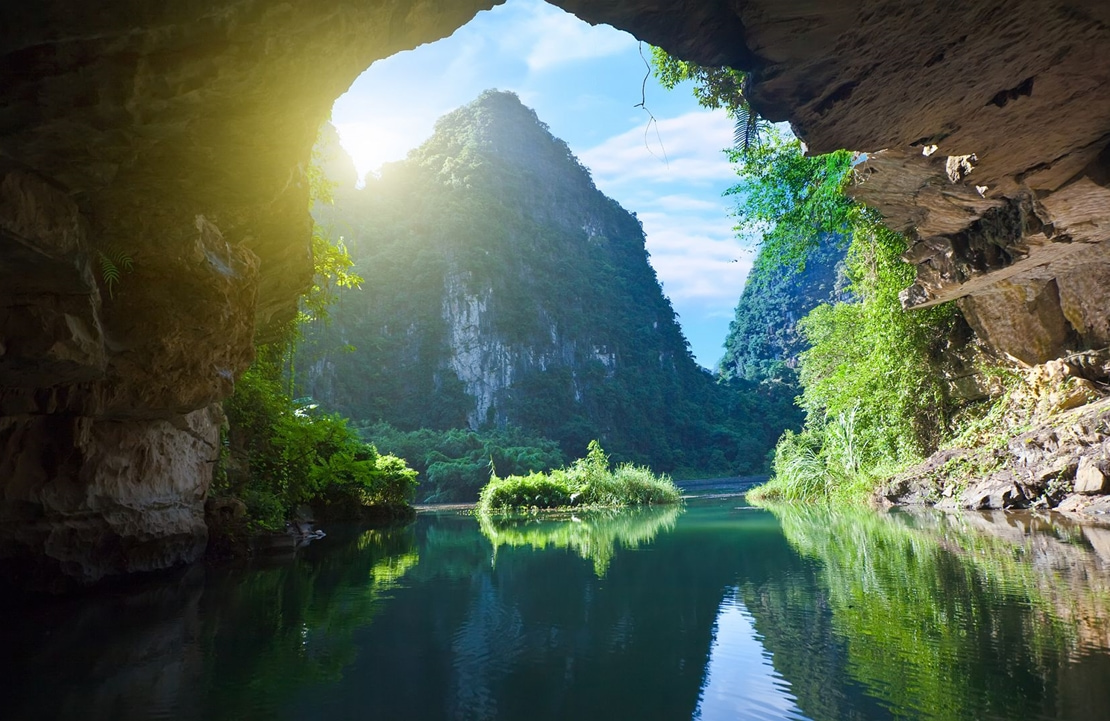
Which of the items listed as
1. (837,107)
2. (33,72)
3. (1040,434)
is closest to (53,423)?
(33,72)

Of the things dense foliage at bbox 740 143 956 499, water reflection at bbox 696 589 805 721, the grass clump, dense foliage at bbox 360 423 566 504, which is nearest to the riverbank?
dense foliage at bbox 740 143 956 499

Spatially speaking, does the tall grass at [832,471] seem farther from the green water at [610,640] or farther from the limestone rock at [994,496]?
the green water at [610,640]

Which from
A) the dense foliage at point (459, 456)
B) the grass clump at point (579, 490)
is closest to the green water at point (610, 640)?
the grass clump at point (579, 490)

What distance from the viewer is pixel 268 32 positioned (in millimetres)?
3057

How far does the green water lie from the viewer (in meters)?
2.51

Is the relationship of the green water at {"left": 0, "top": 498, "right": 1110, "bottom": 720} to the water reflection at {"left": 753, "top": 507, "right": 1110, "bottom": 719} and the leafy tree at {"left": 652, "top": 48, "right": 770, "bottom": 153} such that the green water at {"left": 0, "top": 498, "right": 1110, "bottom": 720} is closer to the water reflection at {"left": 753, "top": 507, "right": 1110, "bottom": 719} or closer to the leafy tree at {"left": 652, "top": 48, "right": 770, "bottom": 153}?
the water reflection at {"left": 753, "top": 507, "right": 1110, "bottom": 719}

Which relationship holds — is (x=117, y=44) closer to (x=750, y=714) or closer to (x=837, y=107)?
(x=750, y=714)

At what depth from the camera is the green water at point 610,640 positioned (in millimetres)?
2506

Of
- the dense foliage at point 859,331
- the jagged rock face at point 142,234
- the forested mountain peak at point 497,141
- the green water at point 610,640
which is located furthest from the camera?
the forested mountain peak at point 497,141

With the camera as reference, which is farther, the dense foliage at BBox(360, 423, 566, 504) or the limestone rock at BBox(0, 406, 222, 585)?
the dense foliage at BBox(360, 423, 566, 504)

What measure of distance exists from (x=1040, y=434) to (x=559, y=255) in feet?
212

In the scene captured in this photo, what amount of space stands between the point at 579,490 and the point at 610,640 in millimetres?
15821

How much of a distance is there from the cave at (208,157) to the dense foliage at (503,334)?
1581 inches

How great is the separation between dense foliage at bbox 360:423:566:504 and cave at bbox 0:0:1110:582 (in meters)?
25.0
